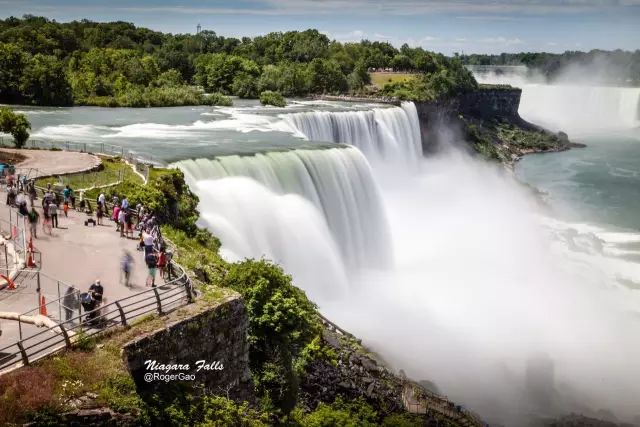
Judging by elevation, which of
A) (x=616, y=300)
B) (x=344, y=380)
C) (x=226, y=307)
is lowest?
(x=616, y=300)

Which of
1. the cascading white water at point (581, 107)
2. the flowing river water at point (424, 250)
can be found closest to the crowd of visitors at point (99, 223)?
the flowing river water at point (424, 250)

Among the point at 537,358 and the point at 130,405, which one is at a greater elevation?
the point at 130,405

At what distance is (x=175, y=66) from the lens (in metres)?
92.1

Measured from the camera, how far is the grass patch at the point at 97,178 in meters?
25.0

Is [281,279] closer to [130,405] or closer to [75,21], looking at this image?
[130,405]

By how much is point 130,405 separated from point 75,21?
122159 millimetres

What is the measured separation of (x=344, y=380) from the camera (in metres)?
19.5

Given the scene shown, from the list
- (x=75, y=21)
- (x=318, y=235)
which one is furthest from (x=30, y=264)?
(x=75, y=21)

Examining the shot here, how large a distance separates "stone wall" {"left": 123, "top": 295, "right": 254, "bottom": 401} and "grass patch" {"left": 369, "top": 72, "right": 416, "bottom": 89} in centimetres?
7915

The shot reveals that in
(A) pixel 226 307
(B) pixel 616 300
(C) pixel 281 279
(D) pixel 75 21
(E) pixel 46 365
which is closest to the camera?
(E) pixel 46 365

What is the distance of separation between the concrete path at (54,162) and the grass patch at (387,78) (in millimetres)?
63816

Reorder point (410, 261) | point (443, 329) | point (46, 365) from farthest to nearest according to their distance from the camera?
point (410, 261), point (443, 329), point (46, 365)

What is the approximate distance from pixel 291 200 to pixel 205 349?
55.5 ft

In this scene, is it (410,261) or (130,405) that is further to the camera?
(410,261)
